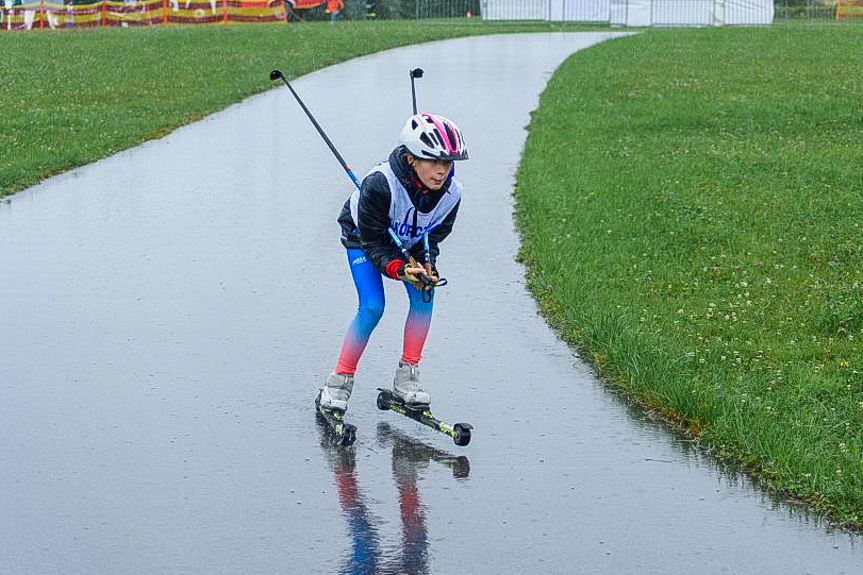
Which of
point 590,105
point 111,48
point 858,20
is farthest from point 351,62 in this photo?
point 858,20

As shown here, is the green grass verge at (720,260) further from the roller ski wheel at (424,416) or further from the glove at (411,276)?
the glove at (411,276)

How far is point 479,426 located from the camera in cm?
720

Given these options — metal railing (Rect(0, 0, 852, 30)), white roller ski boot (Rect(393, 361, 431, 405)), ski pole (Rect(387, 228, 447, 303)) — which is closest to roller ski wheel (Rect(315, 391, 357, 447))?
white roller ski boot (Rect(393, 361, 431, 405))

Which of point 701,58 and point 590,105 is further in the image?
point 701,58

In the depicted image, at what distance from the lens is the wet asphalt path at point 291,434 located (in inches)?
218

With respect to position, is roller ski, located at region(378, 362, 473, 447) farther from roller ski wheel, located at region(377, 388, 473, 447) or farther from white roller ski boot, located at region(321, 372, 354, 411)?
white roller ski boot, located at region(321, 372, 354, 411)

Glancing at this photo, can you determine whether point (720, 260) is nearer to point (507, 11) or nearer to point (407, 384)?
point (407, 384)

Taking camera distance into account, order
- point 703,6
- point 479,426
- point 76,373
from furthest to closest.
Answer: point 703,6, point 76,373, point 479,426

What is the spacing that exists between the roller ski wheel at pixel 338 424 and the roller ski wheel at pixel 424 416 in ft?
0.87

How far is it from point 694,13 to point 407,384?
1795 inches

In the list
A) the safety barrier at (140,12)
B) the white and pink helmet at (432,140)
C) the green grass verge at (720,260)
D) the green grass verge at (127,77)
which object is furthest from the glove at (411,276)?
the safety barrier at (140,12)

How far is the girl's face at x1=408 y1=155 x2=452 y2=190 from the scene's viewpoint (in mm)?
6773

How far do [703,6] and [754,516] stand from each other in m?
46.8

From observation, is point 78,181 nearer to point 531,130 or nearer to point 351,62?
point 531,130
